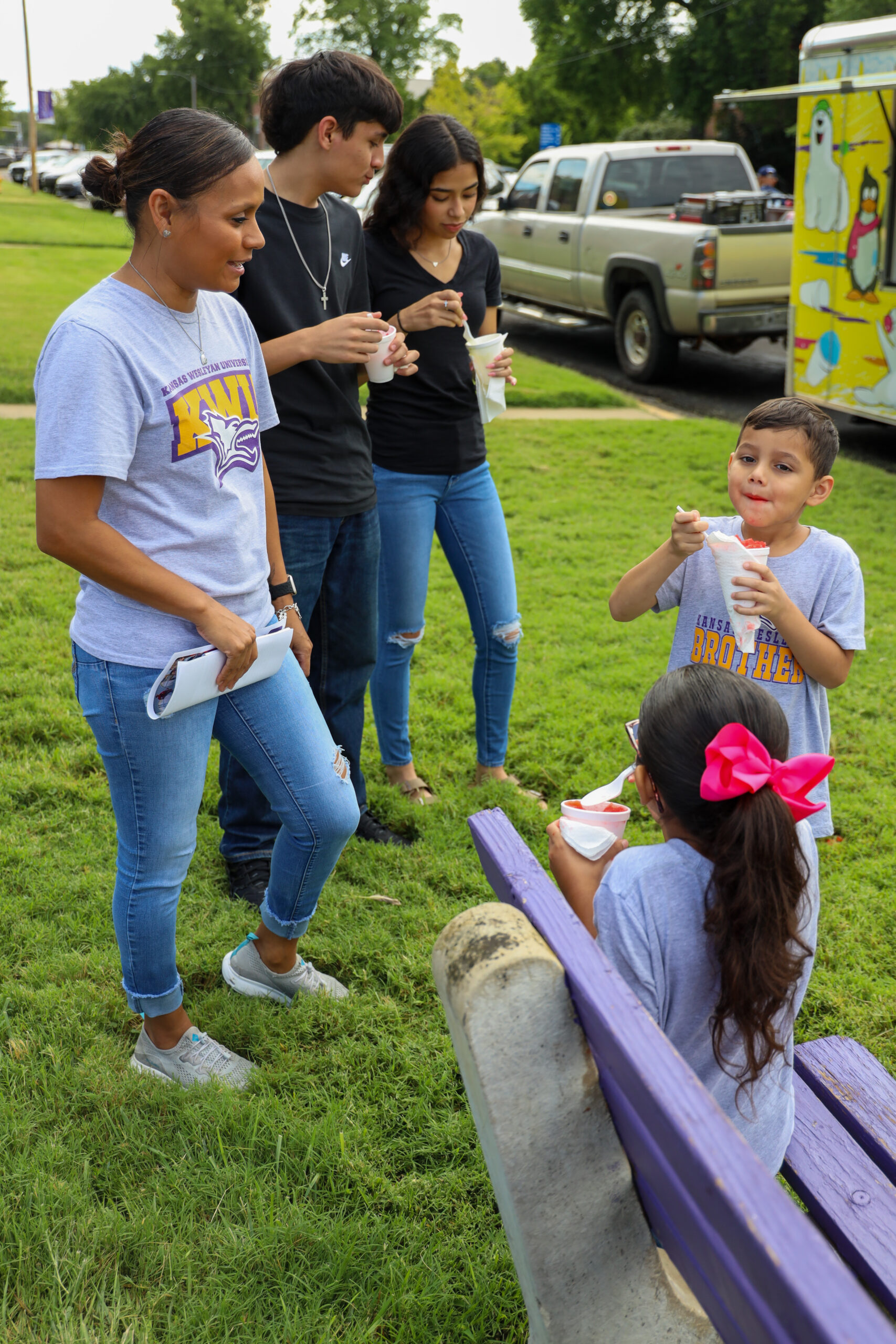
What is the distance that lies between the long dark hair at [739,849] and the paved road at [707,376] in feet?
24.7

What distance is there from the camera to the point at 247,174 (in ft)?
6.66

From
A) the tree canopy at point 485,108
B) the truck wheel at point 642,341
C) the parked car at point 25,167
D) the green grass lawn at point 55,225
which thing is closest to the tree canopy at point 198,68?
the parked car at point 25,167

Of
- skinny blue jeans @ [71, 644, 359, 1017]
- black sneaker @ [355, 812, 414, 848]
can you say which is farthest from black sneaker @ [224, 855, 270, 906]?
skinny blue jeans @ [71, 644, 359, 1017]

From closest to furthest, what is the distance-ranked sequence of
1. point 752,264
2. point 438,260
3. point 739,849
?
point 739,849
point 438,260
point 752,264

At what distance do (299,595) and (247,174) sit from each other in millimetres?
1249

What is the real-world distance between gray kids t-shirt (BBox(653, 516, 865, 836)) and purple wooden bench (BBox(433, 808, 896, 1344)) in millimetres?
856

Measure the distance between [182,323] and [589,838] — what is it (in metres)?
1.25

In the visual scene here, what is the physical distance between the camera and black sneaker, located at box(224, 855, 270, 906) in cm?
326

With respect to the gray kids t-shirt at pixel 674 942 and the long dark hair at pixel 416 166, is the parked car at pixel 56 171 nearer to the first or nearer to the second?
the long dark hair at pixel 416 166

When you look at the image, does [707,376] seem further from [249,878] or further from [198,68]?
[198,68]

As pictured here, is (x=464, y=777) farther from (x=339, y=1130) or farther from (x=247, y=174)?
(x=247, y=174)

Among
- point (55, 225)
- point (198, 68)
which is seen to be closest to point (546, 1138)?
point (55, 225)

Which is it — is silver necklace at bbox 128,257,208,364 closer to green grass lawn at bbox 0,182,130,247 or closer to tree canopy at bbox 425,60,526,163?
green grass lawn at bbox 0,182,130,247

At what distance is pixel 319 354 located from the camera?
2.72 meters
